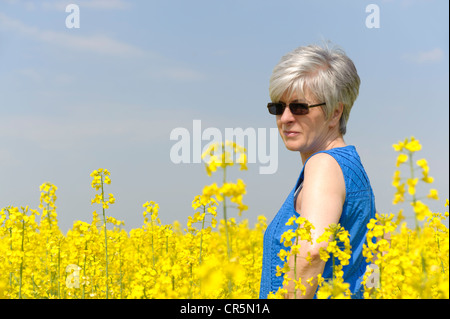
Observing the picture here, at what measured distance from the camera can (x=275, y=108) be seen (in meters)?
3.29

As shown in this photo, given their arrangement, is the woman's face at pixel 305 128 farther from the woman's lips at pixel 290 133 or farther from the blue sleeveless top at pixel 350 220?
the blue sleeveless top at pixel 350 220

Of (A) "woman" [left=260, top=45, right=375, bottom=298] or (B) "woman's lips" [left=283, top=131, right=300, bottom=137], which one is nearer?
(A) "woman" [left=260, top=45, right=375, bottom=298]

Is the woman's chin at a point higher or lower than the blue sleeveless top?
higher

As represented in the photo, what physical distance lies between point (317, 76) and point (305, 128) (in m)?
0.30

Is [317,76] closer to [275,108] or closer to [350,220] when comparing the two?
[275,108]

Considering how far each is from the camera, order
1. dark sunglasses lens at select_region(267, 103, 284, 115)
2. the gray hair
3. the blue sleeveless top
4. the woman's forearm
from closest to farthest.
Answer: the woman's forearm → the blue sleeveless top → the gray hair → dark sunglasses lens at select_region(267, 103, 284, 115)

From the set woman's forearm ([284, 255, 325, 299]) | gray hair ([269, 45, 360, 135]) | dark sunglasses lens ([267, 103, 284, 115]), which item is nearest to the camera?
woman's forearm ([284, 255, 325, 299])

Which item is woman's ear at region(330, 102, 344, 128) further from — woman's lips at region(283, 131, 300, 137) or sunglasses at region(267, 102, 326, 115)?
woman's lips at region(283, 131, 300, 137)

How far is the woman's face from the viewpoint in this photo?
3.14m

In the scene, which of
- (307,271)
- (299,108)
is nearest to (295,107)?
(299,108)

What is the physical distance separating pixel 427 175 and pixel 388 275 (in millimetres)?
743

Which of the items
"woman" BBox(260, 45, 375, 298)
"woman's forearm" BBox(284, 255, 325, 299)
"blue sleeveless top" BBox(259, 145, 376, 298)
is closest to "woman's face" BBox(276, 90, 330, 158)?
"woman" BBox(260, 45, 375, 298)

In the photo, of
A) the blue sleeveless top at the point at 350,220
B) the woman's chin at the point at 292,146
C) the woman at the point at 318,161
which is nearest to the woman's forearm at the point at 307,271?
the woman at the point at 318,161

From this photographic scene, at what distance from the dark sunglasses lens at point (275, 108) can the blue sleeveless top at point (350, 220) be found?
42cm
